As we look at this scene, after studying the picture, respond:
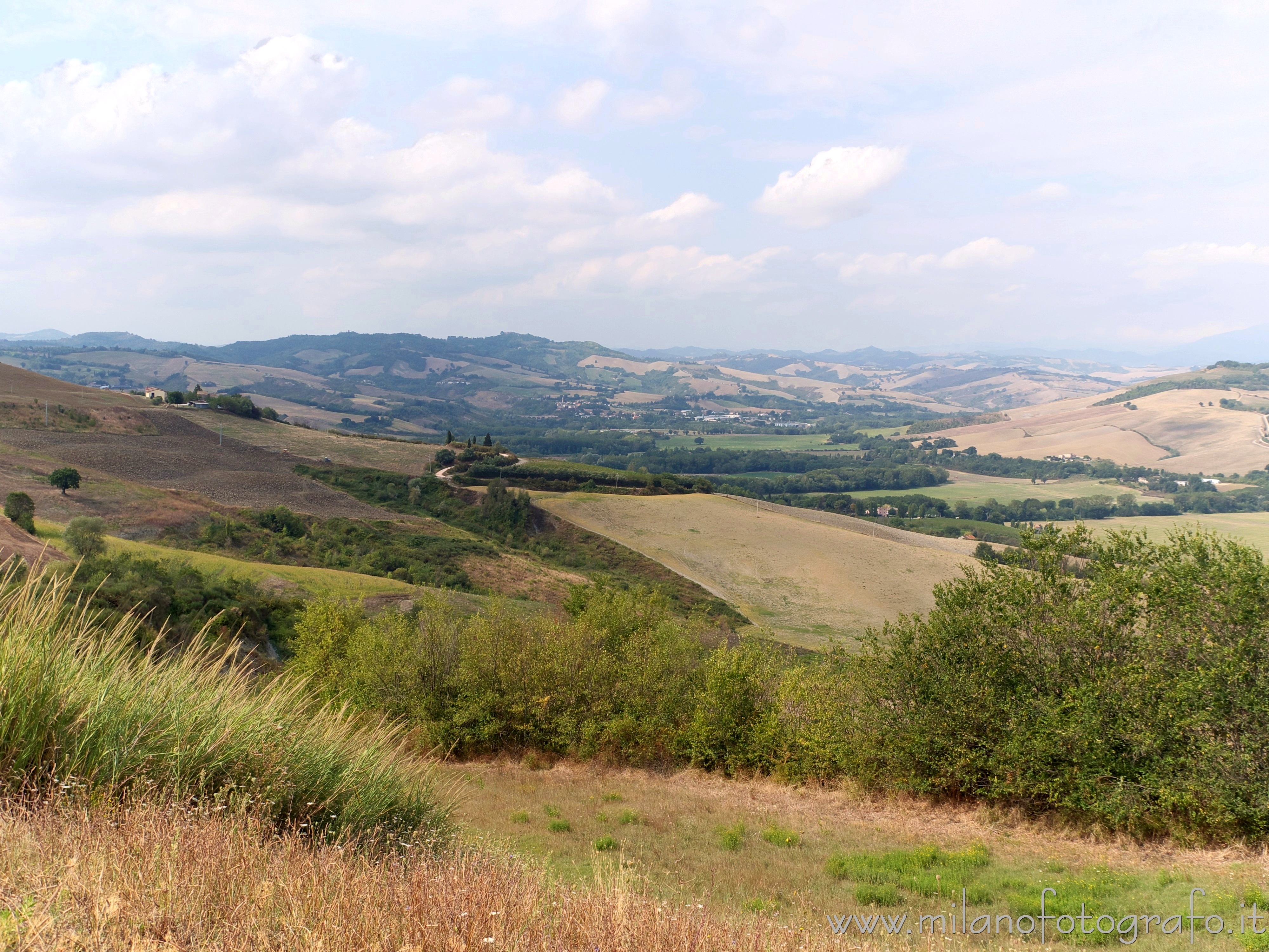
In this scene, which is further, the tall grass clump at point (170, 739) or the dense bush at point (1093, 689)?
the dense bush at point (1093, 689)

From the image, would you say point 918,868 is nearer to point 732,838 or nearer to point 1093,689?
point 732,838

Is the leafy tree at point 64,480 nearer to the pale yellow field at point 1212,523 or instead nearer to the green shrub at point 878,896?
the green shrub at point 878,896

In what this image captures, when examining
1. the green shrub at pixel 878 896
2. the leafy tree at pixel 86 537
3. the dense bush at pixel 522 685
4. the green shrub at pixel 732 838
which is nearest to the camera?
the green shrub at pixel 878 896

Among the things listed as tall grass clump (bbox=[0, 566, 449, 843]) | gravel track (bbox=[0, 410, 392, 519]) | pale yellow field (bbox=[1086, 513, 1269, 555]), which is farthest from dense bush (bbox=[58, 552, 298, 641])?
pale yellow field (bbox=[1086, 513, 1269, 555])

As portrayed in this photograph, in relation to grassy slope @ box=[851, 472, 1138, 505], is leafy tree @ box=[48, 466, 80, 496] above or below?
above

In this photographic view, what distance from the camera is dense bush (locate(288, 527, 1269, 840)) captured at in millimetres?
14805

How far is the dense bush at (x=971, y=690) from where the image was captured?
48.6 ft

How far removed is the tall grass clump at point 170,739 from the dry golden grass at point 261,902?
511mm

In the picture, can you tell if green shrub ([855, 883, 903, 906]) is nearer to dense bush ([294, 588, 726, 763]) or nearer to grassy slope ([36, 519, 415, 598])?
dense bush ([294, 588, 726, 763])

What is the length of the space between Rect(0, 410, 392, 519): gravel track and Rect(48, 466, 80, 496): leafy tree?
8.58m

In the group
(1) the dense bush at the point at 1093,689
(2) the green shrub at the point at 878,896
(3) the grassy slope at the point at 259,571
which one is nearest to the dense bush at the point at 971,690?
(1) the dense bush at the point at 1093,689

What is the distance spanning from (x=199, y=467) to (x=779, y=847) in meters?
83.1

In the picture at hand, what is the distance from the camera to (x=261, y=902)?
15.1 feet

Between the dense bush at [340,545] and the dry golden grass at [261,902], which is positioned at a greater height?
the dry golden grass at [261,902]
